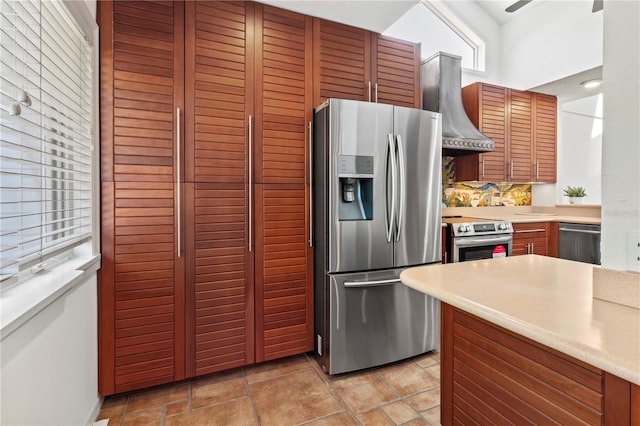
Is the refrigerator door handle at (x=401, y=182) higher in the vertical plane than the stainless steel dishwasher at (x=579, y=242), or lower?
higher

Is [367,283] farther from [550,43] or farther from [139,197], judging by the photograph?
[550,43]

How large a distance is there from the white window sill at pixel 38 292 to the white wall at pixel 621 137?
68.4 inches

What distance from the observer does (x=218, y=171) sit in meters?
2.11

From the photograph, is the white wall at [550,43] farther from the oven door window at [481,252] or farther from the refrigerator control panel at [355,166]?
the refrigerator control panel at [355,166]

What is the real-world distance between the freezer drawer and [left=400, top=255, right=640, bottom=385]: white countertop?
97 cm

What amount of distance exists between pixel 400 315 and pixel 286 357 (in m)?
0.91

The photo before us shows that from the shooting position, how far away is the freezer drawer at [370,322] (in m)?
2.19

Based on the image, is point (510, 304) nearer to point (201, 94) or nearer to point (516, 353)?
point (516, 353)

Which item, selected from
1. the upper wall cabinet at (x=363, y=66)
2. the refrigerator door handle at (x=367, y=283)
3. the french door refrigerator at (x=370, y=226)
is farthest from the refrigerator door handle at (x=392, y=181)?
→ the upper wall cabinet at (x=363, y=66)

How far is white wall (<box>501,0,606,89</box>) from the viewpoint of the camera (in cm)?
331

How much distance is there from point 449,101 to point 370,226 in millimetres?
1855

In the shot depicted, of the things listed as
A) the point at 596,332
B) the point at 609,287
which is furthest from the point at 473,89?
the point at 596,332

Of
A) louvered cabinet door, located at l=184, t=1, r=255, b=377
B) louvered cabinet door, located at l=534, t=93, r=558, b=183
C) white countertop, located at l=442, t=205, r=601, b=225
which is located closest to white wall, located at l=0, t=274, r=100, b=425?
louvered cabinet door, located at l=184, t=1, r=255, b=377

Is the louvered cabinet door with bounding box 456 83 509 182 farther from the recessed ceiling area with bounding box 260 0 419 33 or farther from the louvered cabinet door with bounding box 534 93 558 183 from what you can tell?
the recessed ceiling area with bounding box 260 0 419 33
